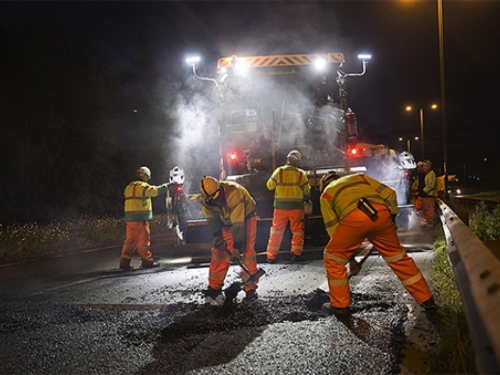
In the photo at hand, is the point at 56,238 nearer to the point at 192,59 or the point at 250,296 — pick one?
the point at 192,59

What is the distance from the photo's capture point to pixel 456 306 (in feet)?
13.6

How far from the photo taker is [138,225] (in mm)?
8617

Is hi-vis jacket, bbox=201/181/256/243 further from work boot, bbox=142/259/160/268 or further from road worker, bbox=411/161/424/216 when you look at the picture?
road worker, bbox=411/161/424/216

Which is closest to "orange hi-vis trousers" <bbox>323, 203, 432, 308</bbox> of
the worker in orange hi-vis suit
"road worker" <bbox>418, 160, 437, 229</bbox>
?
the worker in orange hi-vis suit

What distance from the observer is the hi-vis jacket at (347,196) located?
4.71 metres

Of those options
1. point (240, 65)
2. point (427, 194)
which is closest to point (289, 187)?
point (240, 65)

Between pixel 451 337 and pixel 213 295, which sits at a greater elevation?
pixel 451 337

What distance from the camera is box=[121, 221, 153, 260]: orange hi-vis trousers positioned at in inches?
336

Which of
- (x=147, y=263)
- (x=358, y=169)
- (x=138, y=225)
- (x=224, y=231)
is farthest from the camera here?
(x=358, y=169)

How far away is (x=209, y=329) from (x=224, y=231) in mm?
1832

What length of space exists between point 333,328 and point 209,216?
2.27m

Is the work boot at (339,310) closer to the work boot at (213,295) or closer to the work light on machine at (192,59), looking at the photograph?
the work boot at (213,295)

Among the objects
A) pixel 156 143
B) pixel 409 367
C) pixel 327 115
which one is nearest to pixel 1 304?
pixel 409 367

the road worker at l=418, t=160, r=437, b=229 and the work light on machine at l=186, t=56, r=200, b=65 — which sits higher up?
the work light on machine at l=186, t=56, r=200, b=65
